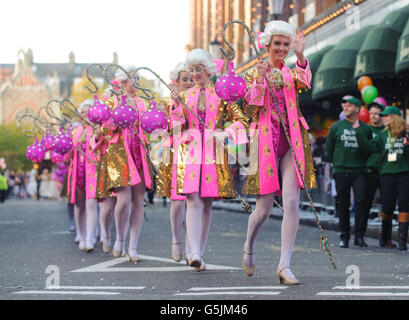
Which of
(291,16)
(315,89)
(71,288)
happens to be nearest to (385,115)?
(71,288)

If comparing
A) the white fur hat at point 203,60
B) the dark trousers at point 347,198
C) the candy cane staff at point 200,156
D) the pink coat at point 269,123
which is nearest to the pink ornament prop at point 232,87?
the pink coat at point 269,123

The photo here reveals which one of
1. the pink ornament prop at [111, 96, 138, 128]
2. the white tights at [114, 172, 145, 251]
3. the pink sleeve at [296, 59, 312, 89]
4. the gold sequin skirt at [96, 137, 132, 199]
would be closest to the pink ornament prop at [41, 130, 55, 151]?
the gold sequin skirt at [96, 137, 132, 199]

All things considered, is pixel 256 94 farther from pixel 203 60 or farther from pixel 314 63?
pixel 314 63

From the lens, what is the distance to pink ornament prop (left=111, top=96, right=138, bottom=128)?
8602mm

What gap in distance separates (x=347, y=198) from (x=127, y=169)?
3.34 meters

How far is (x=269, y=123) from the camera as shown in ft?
21.8

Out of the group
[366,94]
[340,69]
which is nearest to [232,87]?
[366,94]

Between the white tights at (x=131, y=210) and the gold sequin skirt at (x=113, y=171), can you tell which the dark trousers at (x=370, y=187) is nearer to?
the white tights at (x=131, y=210)

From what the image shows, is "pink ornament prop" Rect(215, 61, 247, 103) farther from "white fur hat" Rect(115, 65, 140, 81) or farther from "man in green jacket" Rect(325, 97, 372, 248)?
"man in green jacket" Rect(325, 97, 372, 248)

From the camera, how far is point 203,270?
25.4 ft

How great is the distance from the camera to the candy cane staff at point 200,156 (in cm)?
756

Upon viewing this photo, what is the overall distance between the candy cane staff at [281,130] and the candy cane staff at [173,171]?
128 cm

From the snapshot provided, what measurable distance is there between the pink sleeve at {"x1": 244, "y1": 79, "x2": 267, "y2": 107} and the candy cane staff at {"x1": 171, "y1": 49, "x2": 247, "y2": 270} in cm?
86
